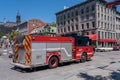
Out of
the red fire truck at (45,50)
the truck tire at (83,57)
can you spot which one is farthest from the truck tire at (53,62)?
the truck tire at (83,57)

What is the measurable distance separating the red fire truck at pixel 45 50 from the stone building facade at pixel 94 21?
1445 inches

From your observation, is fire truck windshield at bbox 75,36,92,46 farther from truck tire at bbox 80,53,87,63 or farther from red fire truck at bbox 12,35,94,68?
truck tire at bbox 80,53,87,63

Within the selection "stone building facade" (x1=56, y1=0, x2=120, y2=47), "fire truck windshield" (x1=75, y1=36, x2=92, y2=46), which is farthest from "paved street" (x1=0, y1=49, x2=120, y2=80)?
"stone building facade" (x1=56, y1=0, x2=120, y2=47)

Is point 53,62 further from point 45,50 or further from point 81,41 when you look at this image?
point 81,41

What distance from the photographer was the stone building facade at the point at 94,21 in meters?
52.1

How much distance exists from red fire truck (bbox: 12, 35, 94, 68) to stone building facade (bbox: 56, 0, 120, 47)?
120ft

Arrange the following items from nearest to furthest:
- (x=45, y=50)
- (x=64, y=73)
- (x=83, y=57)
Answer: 1. (x=64, y=73)
2. (x=45, y=50)
3. (x=83, y=57)

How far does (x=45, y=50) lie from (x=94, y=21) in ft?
137

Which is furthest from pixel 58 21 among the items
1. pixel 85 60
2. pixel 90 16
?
pixel 85 60

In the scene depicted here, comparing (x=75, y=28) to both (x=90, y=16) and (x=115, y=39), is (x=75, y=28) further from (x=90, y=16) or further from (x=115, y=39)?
(x=115, y=39)

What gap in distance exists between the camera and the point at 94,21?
170ft

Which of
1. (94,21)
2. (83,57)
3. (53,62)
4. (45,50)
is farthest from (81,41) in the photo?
(94,21)

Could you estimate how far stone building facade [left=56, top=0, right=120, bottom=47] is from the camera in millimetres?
52062

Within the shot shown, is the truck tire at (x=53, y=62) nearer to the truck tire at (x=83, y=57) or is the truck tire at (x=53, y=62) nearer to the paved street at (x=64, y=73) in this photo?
the paved street at (x=64, y=73)
